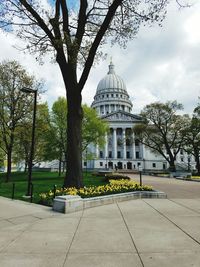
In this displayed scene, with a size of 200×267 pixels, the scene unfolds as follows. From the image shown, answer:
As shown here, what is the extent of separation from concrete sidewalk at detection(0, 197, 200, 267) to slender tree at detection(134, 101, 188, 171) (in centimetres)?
4257

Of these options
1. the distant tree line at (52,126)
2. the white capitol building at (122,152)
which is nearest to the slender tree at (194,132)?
the distant tree line at (52,126)

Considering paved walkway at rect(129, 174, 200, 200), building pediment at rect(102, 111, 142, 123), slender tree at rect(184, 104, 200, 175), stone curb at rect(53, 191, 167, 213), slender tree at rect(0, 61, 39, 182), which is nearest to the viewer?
stone curb at rect(53, 191, 167, 213)

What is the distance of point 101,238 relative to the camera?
615 cm

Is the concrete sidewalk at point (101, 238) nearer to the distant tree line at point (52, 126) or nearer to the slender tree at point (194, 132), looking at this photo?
the distant tree line at point (52, 126)

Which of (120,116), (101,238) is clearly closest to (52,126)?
(101,238)

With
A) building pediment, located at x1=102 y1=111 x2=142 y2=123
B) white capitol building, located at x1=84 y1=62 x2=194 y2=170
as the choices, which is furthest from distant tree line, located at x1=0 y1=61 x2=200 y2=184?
building pediment, located at x1=102 y1=111 x2=142 y2=123

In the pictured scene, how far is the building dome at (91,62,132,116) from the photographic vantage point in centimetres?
11925

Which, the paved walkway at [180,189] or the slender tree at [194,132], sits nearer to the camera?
the paved walkway at [180,189]

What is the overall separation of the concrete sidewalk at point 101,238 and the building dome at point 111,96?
109563 mm

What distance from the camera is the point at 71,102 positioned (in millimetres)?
14461

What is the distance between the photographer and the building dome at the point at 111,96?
391ft

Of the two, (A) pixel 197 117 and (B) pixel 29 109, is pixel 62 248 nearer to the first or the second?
(B) pixel 29 109

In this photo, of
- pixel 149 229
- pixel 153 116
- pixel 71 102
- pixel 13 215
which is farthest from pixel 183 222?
pixel 153 116

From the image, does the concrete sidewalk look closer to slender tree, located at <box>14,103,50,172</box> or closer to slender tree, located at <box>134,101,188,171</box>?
slender tree, located at <box>14,103,50,172</box>
